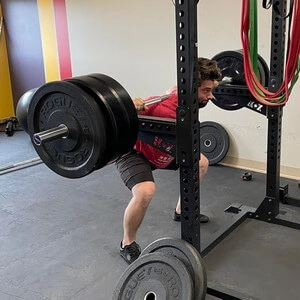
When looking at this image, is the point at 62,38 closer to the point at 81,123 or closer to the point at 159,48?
the point at 159,48

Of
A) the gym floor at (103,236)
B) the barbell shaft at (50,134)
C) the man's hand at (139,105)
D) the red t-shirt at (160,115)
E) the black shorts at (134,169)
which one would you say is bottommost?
the gym floor at (103,236)

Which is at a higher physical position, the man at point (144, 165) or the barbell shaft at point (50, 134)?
the barbell shaft at point (50, 134)

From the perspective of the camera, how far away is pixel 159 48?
4.26 meters

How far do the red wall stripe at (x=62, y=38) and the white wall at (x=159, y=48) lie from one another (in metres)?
0.09

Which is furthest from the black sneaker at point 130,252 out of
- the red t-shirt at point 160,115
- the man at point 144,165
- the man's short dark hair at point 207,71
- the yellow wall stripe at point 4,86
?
the yellow wall stripe at point 4,86

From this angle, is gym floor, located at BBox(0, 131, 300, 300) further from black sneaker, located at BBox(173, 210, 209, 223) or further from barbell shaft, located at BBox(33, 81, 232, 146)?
barbell shaft, located at BBox(33, 81, 232, 146)

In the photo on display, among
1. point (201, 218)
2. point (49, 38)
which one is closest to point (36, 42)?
point (49, 38)

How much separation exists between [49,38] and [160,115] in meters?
3.44

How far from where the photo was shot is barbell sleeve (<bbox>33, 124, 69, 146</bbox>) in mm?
1616

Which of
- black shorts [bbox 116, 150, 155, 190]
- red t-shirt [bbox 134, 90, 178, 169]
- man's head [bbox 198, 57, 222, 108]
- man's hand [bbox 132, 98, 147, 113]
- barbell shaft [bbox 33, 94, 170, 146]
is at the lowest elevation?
black shorts [bbox 116, 150, 155, 190]

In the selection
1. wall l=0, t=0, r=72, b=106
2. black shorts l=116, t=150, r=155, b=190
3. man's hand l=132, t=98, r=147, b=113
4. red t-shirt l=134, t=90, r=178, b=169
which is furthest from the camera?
wall l=0, t=0, r=72, b=106

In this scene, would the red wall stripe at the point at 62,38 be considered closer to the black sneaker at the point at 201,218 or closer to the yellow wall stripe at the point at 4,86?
the yellow wall stripe at the point at 4,86

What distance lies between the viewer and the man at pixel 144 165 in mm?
2330

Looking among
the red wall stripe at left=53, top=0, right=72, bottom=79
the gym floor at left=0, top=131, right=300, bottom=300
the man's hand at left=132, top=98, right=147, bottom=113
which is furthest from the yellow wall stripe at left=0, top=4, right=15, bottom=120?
the man's hand at left=132, top=98, right=147, bottom=113
